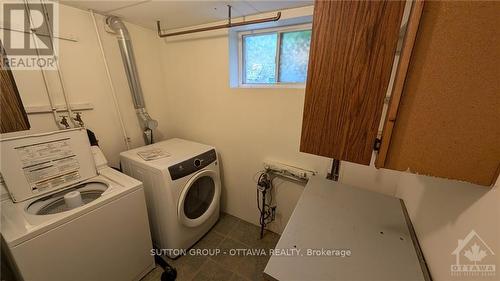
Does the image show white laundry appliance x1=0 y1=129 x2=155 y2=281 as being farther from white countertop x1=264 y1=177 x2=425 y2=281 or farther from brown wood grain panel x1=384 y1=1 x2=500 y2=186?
brown wood grain panel x1=384 y1=1 x2=500 y2=186

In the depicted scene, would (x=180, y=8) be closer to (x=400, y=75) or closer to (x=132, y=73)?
(x=132, y=73)

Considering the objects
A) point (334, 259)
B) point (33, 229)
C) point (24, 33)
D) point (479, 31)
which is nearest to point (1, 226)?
point (33, 229)

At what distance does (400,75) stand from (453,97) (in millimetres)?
131

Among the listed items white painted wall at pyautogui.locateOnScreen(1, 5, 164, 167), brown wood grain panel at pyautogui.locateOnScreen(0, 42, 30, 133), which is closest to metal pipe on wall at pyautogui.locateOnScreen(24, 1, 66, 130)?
white painted wall at pyautogui.locateOnScreen(1, 5, 164, 167)

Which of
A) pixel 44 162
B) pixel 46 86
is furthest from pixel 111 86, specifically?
pixel 44 162

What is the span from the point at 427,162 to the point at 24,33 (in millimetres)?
2204

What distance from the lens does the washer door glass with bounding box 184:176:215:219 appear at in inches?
67.7

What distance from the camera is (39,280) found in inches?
37.2

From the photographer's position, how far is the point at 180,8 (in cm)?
145

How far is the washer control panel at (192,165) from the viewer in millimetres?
1448

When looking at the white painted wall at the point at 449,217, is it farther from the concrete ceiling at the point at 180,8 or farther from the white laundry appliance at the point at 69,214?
the white laundry appliance at the point at 69,214

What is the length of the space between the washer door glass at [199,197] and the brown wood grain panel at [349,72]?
137 centimetres

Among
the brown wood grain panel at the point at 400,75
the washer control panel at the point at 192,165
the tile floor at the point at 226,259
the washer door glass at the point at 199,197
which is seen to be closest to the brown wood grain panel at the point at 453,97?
the brown wood grain panel at the point at 400,75

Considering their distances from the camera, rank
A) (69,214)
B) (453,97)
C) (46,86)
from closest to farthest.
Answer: (453,97) → (69,214) → (46,86)
